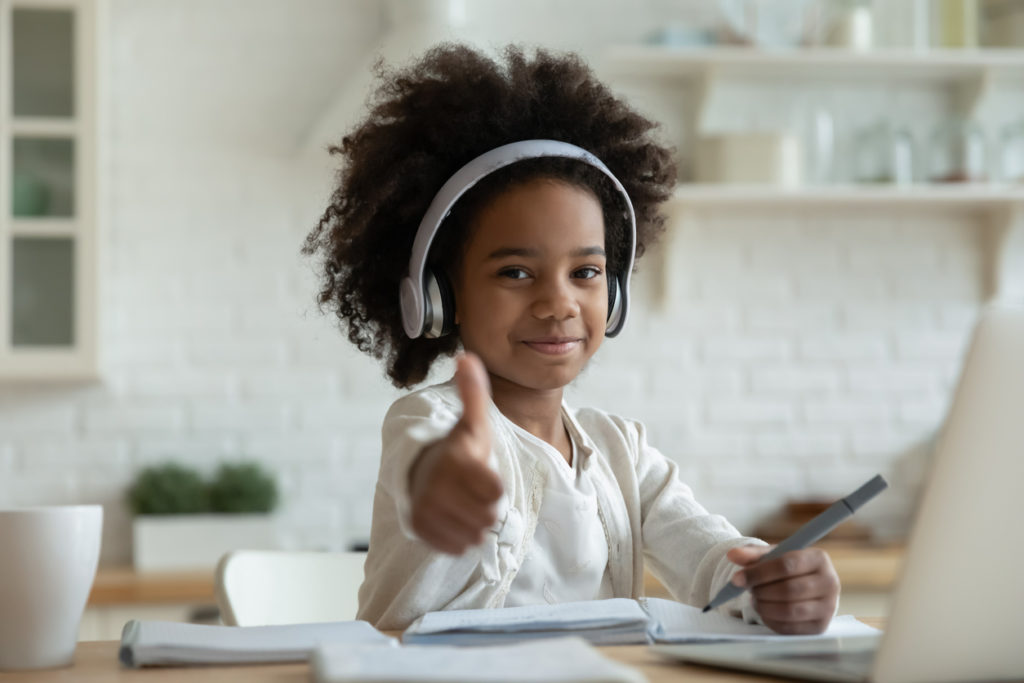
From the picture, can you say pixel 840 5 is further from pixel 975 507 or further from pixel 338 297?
pixel 975 507

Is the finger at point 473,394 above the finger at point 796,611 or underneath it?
above

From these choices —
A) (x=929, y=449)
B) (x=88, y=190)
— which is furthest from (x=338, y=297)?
(x=929, y=449)

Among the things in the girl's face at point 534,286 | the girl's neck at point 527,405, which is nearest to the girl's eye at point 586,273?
the girl's face at point 534,286

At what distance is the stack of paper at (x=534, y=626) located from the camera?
2.53 feet

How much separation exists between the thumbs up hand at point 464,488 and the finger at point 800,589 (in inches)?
13.6

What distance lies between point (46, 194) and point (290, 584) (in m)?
1.56

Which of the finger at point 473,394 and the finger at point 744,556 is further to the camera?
the finger at point 744,556

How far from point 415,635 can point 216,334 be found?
2183mm

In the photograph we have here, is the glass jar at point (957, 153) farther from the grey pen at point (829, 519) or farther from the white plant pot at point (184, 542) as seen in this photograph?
the grey pen at point (829, 519)

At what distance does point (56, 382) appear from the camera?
9.12 ft

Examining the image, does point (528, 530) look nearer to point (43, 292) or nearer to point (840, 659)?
point (840, 659)

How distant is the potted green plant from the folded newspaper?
187 cm

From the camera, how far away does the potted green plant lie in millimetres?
2596

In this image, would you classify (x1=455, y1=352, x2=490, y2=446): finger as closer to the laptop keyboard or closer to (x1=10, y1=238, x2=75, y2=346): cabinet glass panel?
the laptop keyboard
